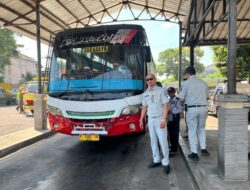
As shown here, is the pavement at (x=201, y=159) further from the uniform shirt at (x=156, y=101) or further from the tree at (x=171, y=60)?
the tree at (x=171, y=60)

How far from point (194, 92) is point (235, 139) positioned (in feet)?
6.10

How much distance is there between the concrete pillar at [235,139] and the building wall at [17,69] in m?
67.3

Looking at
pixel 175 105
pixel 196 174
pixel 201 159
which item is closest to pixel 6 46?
pixel 175 105

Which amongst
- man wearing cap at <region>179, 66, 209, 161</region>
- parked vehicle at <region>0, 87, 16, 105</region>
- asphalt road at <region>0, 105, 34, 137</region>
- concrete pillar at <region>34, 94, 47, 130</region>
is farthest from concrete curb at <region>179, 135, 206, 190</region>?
parked vehicle at <region>0, 87, 16, 105</region>

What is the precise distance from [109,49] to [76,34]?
41.1 inches

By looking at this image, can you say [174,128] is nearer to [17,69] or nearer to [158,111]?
[158,111]

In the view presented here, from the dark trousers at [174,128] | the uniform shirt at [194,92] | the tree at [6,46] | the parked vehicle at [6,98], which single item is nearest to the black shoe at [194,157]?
the dark trousers at [174,128]

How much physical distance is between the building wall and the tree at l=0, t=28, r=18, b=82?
16.5 metres

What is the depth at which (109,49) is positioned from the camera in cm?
807

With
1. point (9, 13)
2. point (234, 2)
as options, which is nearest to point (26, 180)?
point (234, 2)

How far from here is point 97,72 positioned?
7891 mm

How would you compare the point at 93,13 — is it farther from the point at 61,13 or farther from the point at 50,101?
the point at 50,101

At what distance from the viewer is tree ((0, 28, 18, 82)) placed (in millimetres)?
49381

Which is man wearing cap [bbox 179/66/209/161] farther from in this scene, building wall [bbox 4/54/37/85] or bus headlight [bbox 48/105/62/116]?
building wall [bbox 4/54/37/85]
